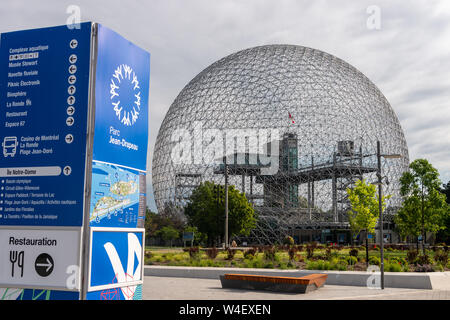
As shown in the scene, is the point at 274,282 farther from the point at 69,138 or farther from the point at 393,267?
the point at 69,138

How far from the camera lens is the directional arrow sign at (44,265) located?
5547 millimetres

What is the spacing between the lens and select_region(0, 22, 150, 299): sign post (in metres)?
5.36

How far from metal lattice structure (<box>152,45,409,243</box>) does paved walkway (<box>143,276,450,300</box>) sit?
132 feet

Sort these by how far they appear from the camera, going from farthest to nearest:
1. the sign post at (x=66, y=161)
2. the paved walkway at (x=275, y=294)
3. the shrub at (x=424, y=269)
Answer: the shrub at (x=424, y=269)
the paved walkway at (x=275, y=294)
the sign post at (x=66, y=161)

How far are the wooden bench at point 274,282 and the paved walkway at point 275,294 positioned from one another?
0.75 ft

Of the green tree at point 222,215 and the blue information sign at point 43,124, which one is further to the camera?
the green tree at point 222,215

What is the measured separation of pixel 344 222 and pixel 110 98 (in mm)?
53759

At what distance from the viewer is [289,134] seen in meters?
54.7

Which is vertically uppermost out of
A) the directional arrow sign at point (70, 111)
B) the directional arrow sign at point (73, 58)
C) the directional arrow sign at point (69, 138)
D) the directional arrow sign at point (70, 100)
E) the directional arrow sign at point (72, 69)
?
the directional arrow sign at point (73, 58)

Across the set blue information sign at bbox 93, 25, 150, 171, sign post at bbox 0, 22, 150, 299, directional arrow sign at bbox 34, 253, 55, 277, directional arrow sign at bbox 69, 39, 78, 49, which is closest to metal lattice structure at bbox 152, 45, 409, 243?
blue information sign at bbox 93, 25, 150, 171

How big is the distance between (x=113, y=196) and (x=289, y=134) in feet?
164

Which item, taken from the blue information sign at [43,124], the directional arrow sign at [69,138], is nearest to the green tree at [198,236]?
the blue information sign at [43,124]

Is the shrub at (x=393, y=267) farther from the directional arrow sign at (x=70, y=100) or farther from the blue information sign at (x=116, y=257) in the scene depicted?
the directional arrow sign at (x=70, y=100)
